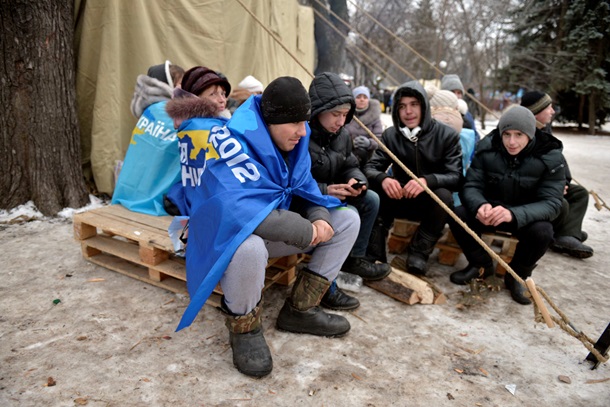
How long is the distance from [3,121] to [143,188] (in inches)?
63.9

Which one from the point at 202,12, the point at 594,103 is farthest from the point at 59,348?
the point at 594,103

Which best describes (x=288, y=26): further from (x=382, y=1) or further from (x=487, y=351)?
(x=382, y=1)

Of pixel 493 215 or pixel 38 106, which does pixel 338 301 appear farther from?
pixel 38 106

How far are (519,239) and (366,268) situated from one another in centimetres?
110

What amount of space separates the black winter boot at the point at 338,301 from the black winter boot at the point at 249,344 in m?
0.67

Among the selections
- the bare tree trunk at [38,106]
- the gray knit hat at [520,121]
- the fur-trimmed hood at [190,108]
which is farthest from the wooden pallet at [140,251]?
the gray knit hat at [520,121]

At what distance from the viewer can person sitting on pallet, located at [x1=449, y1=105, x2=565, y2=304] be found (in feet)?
9.33

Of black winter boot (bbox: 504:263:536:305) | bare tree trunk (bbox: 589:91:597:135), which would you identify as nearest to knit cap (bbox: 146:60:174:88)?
black winter boot (bbox: 504:263:536:305)

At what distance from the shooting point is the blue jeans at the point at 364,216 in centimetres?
298

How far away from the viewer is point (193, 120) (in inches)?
102

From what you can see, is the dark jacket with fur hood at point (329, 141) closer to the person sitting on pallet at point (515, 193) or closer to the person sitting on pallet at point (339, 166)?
the person sitting on pallet at point (339, 166)

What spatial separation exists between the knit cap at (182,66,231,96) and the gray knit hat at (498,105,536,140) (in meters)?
2.06

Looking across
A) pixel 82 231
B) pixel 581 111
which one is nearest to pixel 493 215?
pixel 82 231

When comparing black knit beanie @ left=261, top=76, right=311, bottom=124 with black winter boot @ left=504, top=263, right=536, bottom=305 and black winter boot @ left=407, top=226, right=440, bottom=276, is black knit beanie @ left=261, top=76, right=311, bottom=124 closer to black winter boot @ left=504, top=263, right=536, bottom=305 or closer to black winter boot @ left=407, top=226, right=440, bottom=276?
black winter boot @ left=407, top=226, right=440, bottom=276
